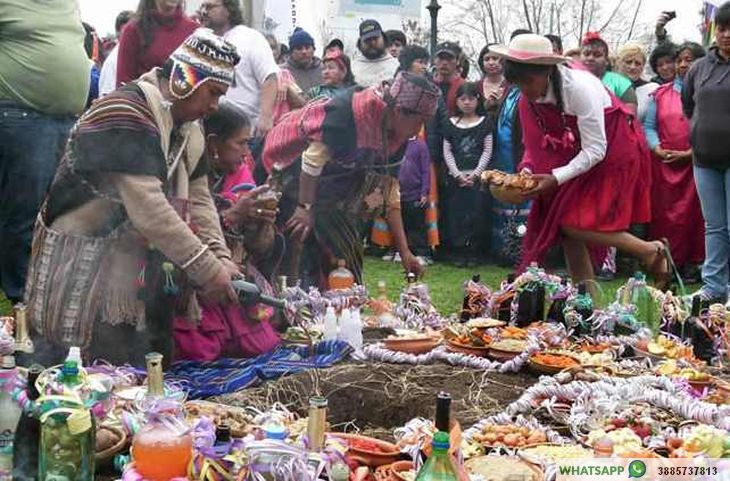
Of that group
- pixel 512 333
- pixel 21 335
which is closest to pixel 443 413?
pixel 21 335

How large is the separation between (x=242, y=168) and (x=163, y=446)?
111 inches

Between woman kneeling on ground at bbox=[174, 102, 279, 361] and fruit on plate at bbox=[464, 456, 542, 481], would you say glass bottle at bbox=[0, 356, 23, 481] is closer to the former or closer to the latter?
fruit on plate at bbox=[464, 456, 542, 481]

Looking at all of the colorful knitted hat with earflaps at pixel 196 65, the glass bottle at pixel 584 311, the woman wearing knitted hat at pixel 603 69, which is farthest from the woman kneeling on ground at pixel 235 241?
the woman wearing knitted hat at pixel 603 69

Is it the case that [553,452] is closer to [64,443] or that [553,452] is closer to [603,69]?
[64,443]

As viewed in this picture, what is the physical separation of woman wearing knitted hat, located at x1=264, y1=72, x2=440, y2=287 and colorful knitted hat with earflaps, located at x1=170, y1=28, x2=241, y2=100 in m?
1.33

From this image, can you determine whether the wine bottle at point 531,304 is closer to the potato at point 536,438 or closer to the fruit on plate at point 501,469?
the potato at point 536,438

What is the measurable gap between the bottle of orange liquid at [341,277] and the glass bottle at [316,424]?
3.17 meters

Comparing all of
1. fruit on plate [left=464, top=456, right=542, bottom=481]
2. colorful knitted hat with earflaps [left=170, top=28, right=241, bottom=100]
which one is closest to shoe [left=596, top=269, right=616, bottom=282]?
colorful knitted hat with earflaps [left=170, top=28, right=241, bottom=100]

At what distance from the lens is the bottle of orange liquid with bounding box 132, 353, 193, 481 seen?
8.16 ft

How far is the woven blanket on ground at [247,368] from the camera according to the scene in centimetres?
403

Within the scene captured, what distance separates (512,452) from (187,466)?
113 centimetres

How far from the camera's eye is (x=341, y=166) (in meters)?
5.49

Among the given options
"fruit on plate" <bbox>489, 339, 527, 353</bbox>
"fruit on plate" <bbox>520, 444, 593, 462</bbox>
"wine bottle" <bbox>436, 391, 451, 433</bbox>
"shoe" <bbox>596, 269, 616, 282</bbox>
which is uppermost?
"wine bottle" <bbox>436, 391, 451, 433</bbox>

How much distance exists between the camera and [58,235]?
396 centimetres
